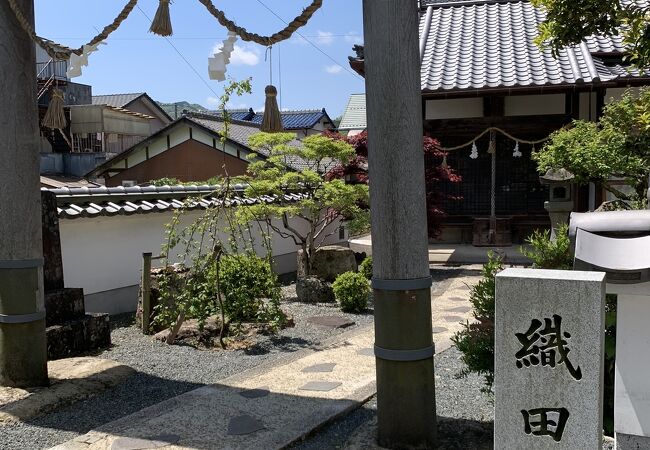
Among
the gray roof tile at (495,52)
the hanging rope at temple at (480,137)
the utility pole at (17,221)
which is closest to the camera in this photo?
the utility pole at (17,221)

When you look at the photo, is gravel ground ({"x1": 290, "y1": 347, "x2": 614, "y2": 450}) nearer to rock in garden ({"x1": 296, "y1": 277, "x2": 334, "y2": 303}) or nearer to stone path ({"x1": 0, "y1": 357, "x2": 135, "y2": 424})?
stone path ({"x1": 0, "y1": 357, "x2": 135, "y2": 424})

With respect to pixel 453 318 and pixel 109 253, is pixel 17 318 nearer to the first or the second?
pixel 109 253

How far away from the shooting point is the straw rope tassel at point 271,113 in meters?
6.16

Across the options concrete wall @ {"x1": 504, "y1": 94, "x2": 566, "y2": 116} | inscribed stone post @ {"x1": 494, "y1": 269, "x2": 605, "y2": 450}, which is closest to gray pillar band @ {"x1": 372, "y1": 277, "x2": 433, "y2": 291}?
inscribed stone post @ {"x1": 494, "y1": 269, "x2": 605, "y2": 450}

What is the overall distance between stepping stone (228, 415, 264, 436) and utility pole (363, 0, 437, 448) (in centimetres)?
120

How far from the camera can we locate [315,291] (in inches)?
430

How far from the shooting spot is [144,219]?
436 inches

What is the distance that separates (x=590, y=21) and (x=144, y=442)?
5102 mm

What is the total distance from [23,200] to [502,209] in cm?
1259

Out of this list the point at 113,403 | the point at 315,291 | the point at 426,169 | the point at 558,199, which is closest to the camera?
the point at 113,403

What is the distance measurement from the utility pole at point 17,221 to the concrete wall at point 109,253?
3.67 meters

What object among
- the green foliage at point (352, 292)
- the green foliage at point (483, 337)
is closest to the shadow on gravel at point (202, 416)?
the green foliage at point (483, 337)

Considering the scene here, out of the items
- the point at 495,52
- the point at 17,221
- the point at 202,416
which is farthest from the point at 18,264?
the point at 495,52

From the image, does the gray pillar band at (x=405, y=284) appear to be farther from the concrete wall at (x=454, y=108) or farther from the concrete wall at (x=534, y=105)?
the concrete wall at (x=534, y=105)
